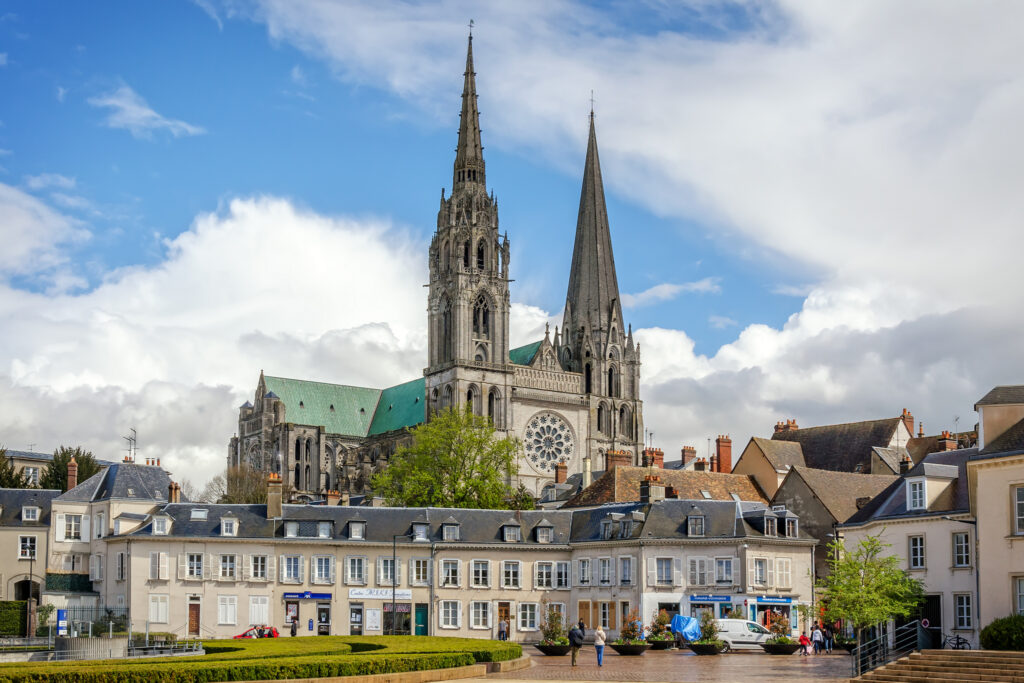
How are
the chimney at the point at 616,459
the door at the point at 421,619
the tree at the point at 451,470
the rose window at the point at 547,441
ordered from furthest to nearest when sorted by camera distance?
the rose window at the point at 547,441
the chimney at the point at 616,459
the tree at the point at 451,470
the door at the point at 421,619

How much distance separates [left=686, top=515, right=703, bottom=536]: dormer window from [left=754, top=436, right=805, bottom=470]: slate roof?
50.7 feet

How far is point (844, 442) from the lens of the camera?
78.9m

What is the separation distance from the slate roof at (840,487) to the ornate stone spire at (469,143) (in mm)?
67558

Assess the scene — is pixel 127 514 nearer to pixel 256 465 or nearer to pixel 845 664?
pixel 845 664

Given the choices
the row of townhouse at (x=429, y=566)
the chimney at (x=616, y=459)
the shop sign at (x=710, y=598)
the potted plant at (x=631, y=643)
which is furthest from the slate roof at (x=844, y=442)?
the potted plant at (x=631, y=643)

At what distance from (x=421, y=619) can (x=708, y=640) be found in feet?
59.9

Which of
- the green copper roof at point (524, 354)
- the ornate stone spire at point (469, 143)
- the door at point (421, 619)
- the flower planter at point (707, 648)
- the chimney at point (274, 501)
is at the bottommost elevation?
the door at point (421, 619)

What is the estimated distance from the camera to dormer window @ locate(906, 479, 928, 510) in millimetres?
46500

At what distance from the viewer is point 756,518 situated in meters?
58.8

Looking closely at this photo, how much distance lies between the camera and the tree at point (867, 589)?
40.2m

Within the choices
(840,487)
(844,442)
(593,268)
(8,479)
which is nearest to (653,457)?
(844,442)

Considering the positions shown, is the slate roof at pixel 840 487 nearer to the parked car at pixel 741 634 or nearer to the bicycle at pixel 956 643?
the parked car at pixel 741 634

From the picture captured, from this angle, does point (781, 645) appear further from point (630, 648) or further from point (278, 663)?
point (278, 663)

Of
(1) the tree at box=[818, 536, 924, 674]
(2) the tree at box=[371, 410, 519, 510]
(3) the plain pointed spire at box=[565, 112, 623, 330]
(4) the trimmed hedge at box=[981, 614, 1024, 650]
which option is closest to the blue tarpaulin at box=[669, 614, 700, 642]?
(1) the tree at box=[818, 536, 924, 674]
